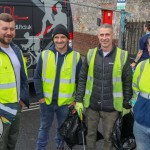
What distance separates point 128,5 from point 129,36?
4.07 feet

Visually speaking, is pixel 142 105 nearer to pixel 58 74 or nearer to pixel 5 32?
pixel 58 74

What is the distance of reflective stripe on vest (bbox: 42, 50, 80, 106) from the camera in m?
3.74

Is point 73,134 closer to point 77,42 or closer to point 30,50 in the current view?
point 30,50

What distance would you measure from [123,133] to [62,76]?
3.48ft

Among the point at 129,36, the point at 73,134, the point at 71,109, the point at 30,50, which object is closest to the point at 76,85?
the point at 71,109

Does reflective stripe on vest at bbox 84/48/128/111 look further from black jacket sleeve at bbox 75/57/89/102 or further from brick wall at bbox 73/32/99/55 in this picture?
brick wall at bbox 73/32/99/55

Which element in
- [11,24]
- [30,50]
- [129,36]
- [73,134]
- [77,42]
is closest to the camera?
[11,24]

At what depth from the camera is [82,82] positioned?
3615 millimetres

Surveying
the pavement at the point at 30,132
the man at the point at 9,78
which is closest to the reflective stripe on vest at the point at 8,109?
the man at the point at 9,78

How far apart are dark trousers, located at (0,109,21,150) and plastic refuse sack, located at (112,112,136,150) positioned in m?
1.15

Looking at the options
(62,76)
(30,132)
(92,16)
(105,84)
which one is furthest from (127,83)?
(92,16)

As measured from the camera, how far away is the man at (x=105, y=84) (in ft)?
11.2

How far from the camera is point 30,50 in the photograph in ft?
21.9

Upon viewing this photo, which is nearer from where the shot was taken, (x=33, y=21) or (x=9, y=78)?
(x=9, y=78)
